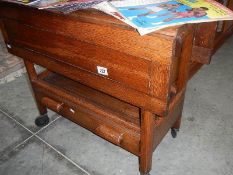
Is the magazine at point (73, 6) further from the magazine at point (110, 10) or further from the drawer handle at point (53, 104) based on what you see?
the drawer handle at point (53, 104)

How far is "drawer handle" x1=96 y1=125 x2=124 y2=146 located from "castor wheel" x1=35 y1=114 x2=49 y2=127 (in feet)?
1.91

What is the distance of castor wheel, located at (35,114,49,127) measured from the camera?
1.72 m

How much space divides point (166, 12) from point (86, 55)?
1.16 feet

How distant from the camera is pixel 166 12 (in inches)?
34.2

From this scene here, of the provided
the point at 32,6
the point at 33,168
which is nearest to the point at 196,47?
the point at 32,6

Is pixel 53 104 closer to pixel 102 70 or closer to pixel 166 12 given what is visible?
pixel 102 70

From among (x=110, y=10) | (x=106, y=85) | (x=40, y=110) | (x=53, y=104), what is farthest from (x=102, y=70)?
(x=40, y=110)

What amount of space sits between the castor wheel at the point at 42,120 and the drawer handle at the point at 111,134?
0.58m

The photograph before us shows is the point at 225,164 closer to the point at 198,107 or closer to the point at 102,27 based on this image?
the point at 198,107

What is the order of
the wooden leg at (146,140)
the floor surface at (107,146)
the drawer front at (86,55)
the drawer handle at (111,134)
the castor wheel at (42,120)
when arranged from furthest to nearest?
the castor wheel at (42,120)
the floor surface at (107,146)
the drawer handle at (111,134)
the wooden leg at (146,140)
the drawer front at (86,55)

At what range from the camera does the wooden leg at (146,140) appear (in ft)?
3.43

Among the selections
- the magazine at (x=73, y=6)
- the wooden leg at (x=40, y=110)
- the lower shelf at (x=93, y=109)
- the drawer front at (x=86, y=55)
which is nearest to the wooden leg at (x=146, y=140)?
the lower shelf at (x=93, y=109)

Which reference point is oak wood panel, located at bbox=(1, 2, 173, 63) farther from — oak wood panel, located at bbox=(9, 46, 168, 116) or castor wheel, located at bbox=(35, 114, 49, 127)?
castor wheel, located at bbox=(35, 114, 49, 127)

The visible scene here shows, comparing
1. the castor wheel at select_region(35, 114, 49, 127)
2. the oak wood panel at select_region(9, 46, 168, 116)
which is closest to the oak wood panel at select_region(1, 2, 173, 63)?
the oak wood panel at select_region(9, 46, 168, 116)
